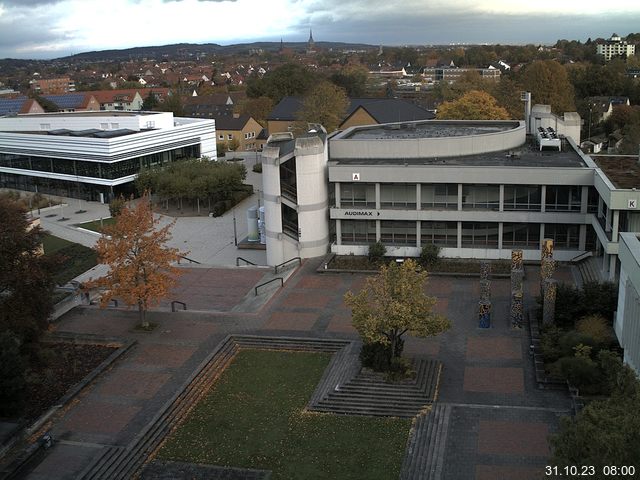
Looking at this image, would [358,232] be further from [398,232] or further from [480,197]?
[480,197]

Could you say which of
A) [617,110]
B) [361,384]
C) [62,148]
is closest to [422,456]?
[361,384]

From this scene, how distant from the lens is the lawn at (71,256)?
145 feet

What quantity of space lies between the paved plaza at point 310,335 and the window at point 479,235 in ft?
10.1

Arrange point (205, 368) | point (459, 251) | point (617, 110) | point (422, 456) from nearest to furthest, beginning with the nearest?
point (422, 456) < point (205, 368) < point (459, 251) < point (617, 110)

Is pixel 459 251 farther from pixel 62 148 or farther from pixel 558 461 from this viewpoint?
pixel 62 148

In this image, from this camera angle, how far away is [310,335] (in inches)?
1210

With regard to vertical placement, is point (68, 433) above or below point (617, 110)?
below

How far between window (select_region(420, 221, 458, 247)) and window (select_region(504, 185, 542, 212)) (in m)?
3.26

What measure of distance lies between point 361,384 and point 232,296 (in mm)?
12462

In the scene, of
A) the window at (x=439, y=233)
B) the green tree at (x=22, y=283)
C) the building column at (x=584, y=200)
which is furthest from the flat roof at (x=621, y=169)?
the green tree at (x=22, y=283)

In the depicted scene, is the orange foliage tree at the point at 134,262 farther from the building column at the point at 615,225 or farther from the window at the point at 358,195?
the building column at the point at 615,225

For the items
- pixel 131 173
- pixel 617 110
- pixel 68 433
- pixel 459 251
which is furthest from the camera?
pixel 617 110

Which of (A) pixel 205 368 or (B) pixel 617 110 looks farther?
(B) pixel 617 110

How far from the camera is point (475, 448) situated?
21781 mm
